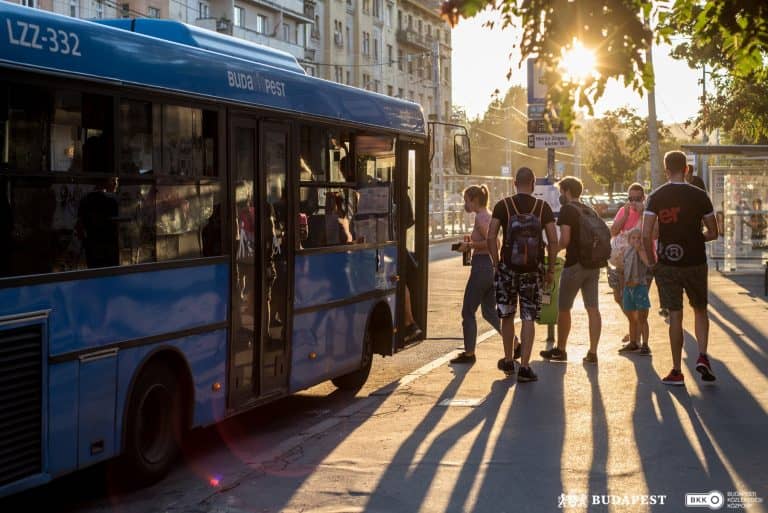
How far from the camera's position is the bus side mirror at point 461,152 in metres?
13.0

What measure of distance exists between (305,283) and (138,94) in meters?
2.76

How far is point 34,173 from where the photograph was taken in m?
6.54

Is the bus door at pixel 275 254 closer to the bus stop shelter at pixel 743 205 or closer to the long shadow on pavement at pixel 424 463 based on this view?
the long shadow on pavement at pixel 424 463

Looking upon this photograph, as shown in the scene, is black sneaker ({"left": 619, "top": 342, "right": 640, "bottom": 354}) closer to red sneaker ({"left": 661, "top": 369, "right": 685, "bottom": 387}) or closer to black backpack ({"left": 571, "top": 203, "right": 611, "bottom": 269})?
black backpack ({"left": 571, "top": 203, "right": 611, "bottom": 269})

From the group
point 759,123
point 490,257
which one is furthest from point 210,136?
point 759,123

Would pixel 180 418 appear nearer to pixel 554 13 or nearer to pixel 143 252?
pixel 143 252

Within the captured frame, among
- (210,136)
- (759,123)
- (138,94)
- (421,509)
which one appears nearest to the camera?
(421,509)

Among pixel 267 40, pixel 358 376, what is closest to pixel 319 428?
pixel 358 376

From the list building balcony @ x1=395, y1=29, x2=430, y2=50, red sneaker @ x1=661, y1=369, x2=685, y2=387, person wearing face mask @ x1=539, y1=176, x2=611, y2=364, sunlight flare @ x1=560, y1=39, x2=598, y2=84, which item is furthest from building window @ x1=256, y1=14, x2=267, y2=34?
sunlight flare @ x1=560, y1=39, x2=598, y2=84

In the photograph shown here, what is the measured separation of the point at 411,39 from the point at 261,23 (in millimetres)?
25783

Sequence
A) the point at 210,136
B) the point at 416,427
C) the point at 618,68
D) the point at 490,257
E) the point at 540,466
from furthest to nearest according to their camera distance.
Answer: the point at 490,257, the point at 416,427, the point at 210,136, the point at 540,466, the point at 618,68

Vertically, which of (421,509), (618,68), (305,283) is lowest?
(421,509)

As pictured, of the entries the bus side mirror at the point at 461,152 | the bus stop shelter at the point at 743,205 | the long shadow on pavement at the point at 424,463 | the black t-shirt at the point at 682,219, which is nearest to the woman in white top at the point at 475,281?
the bus side mirror at the point at 461,152

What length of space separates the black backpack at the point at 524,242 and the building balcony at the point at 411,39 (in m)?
80.5
